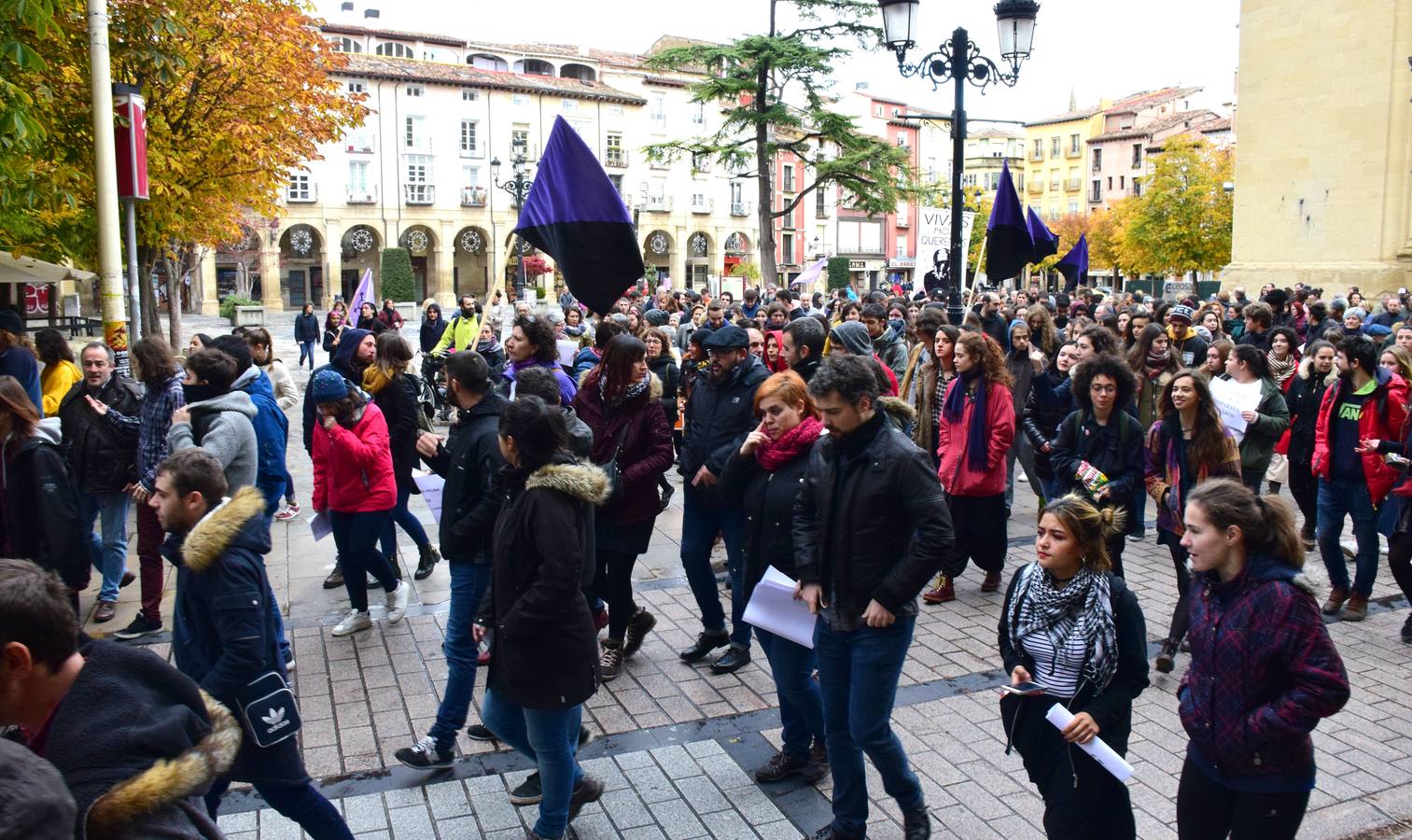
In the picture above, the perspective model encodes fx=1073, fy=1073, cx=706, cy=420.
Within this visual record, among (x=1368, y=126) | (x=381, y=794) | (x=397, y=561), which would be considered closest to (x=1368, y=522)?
(x=381, y=794)

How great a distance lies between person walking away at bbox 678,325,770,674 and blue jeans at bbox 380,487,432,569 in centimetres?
213

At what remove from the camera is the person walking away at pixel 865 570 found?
12.7 feet

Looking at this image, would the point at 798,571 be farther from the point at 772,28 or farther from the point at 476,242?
the point at 476,242

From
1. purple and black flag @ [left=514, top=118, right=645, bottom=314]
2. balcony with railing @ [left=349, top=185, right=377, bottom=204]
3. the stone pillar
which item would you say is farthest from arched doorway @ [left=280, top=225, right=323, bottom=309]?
purple and black flag @ [left=514, top=118, right=645, bottom=314]

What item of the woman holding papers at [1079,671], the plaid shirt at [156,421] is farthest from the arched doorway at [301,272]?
the woman holding papers at [1079,671]

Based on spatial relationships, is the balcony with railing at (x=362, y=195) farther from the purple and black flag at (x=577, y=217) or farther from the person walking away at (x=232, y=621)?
the person walking away at (x=232, y=621)

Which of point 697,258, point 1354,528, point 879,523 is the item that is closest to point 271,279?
point 697,258

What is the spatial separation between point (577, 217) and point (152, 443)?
9.69 ft

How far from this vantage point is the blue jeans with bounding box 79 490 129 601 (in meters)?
7.02

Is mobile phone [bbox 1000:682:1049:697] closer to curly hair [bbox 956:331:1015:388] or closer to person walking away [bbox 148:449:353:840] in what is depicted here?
person walking away [bbox 148:449:353:840]

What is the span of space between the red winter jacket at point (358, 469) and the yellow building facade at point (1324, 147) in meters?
21.6

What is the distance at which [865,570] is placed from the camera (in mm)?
3938

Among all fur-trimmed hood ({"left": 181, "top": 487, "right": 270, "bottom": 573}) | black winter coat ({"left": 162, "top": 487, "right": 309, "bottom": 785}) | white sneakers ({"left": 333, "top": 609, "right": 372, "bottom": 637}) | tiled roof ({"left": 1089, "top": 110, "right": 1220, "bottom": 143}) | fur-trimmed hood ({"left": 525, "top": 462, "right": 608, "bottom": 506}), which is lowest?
white sneakers ({"left": 333, "top": 609, "right": 372, "bottom": 637})

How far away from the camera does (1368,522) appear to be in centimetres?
677
